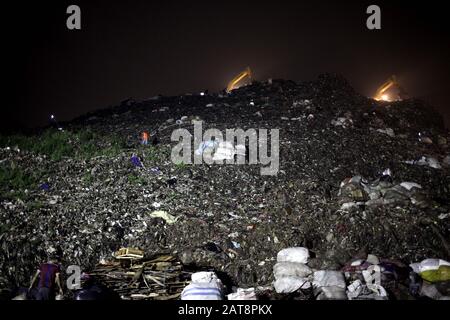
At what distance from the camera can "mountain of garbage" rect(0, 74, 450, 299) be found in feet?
21.3

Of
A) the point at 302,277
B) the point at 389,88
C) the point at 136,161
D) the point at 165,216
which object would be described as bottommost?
the point at 302,277

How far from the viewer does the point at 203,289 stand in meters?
5.24

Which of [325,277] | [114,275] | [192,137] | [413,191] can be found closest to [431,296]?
[325,277]

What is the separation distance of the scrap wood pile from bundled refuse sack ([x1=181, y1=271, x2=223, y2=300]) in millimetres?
375

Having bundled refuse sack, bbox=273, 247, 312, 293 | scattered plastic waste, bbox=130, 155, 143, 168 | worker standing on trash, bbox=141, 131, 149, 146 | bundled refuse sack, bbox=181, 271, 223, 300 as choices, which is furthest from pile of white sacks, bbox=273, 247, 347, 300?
worker standing on trash, bbox=141, 131, 149, 146

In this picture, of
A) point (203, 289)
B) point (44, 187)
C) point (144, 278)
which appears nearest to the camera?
point (203, 289)

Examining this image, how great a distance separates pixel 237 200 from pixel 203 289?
3.10 m

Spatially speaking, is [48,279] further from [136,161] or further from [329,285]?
[329,285]

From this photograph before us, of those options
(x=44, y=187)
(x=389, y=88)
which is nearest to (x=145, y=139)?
(x=44, y=187)

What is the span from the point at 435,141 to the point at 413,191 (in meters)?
4.66

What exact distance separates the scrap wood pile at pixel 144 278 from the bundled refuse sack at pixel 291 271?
1.49 meters

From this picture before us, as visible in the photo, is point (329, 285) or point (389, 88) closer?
point (329, 285)

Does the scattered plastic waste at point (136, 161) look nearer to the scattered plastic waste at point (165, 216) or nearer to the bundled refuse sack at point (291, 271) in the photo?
the scattered plastic waste at point (165, 216)
